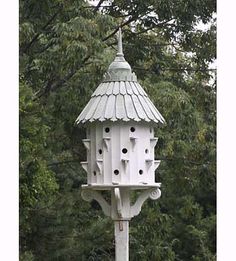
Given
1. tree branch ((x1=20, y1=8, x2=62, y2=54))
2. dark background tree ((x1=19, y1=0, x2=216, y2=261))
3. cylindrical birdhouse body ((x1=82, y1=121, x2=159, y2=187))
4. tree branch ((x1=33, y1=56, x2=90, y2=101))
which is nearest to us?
cylindrical birdhouse body ((x1=82, y1=121, x2=159, y2=187))

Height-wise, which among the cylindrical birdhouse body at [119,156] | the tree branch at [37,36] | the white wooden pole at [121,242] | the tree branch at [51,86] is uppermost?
the tree branch at [37,36]

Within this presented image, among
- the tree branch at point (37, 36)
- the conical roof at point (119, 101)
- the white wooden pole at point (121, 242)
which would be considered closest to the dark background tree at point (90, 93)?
the tree branch at point (37, 36)

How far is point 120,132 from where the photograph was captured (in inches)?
193

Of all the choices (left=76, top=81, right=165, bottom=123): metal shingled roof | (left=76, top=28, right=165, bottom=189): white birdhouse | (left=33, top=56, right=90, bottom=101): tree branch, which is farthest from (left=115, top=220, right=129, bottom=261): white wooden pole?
(left=33, top=56, right=90, bottom=101): tree branch

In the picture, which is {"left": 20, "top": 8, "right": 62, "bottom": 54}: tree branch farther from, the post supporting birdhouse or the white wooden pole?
the white wooden pole

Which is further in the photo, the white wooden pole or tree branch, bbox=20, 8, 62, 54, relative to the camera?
tree branch, bbox=20, 8, 62, 54

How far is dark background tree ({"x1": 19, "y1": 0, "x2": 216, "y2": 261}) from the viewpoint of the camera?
22.8 feet

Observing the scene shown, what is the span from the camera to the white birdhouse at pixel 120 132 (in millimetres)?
4871

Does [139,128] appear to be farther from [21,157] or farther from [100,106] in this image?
[21,157]

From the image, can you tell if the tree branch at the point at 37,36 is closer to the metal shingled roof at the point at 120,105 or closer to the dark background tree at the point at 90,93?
the dark background tree at the point at 90,93

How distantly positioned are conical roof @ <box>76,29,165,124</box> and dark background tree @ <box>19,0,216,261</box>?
1.41m

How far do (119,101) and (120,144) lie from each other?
261 millimetres

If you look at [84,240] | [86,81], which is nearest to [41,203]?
[84,240]

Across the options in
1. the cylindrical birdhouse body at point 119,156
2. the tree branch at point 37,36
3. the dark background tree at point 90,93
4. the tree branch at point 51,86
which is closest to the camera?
the cylindrical birdhouse body at point 119,156
